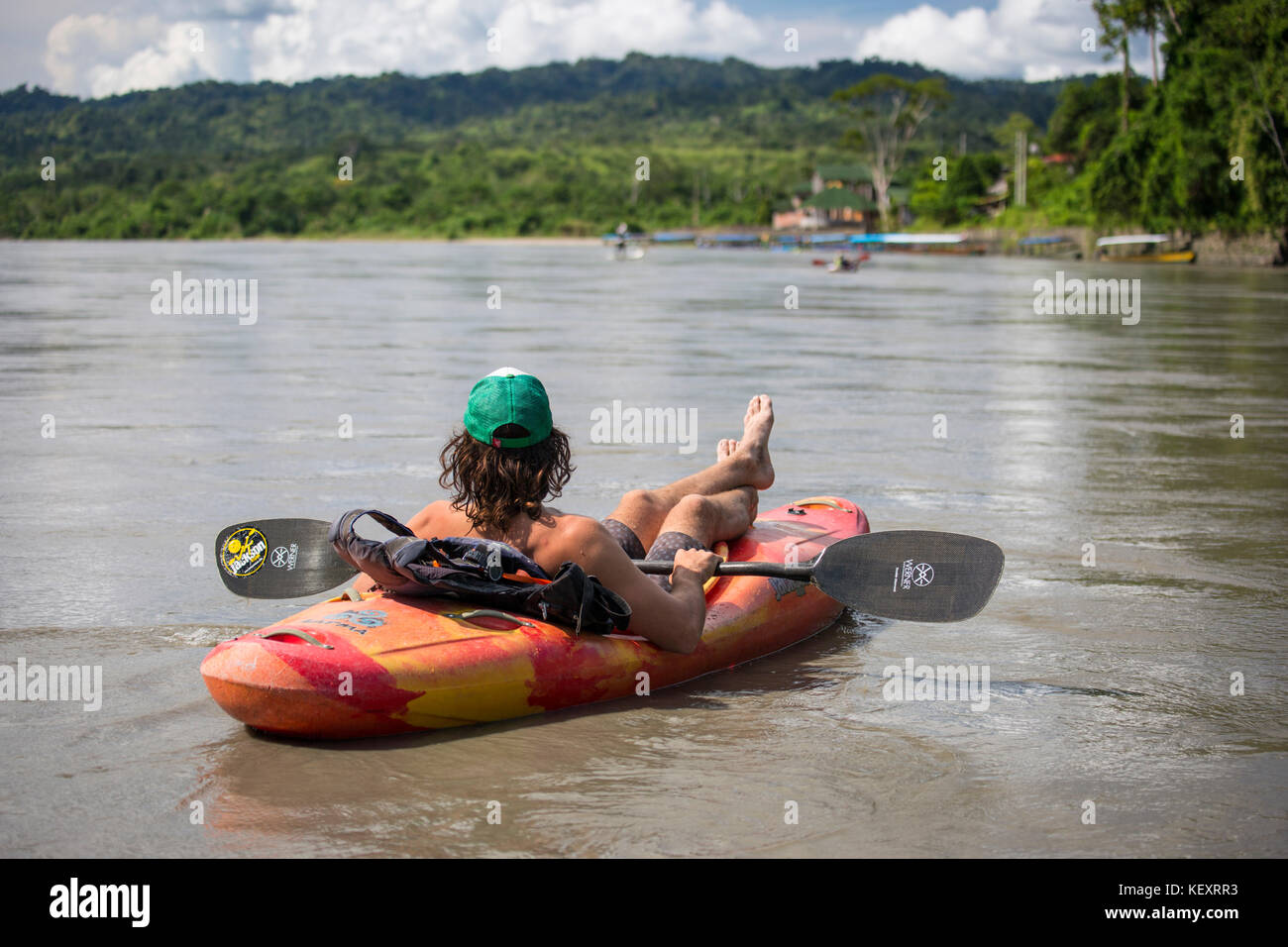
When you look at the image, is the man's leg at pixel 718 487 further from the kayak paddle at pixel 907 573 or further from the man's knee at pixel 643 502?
the kayak paddle at pixel 907 573

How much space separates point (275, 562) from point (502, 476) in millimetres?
1299

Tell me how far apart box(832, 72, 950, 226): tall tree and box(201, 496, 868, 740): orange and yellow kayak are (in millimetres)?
91309

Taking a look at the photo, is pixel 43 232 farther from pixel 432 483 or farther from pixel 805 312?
pixel 432 483

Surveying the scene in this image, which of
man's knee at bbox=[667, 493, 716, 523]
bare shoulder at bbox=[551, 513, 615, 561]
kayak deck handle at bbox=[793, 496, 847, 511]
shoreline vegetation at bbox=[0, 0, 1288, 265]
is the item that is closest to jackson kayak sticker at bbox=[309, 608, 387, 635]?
bare shoulder at bbox=[551, 513, 615, 561]

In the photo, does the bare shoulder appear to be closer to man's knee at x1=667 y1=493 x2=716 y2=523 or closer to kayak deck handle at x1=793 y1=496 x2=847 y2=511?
man's knee at x1=667 y1=493 x2=716 y2=523

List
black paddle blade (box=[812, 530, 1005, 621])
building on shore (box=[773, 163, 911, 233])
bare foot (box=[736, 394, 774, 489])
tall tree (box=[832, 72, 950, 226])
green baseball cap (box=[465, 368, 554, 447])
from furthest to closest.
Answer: building on shore (box=[773, 163, 911, 233])
tall tree (box=[832, 72, 950, 226])
bare foot (box=[736, 394, 774, 489])
black paddle blade (box=[812, 530, 1005, 621])
green baseball cap (box=[465, 368, 554, 447])

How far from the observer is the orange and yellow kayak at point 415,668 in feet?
14.5

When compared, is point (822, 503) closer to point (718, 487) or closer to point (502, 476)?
point (718, 487)

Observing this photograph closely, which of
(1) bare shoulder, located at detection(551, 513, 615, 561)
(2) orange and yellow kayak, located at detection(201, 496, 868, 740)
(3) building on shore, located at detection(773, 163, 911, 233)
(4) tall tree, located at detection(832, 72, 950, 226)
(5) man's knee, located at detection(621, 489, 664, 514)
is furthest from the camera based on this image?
(3) building on shore, located at detection(773, 163, 911, 233)

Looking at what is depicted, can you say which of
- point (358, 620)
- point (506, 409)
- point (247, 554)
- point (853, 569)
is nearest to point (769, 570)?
point (853, 569)

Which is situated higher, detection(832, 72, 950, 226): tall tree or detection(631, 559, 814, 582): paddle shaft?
detection(832, 72, 950, 226): tall tree

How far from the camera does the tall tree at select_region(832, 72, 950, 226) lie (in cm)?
9706

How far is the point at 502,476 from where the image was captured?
15.1ft

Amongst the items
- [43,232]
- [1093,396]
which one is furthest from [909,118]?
[1093,396]
